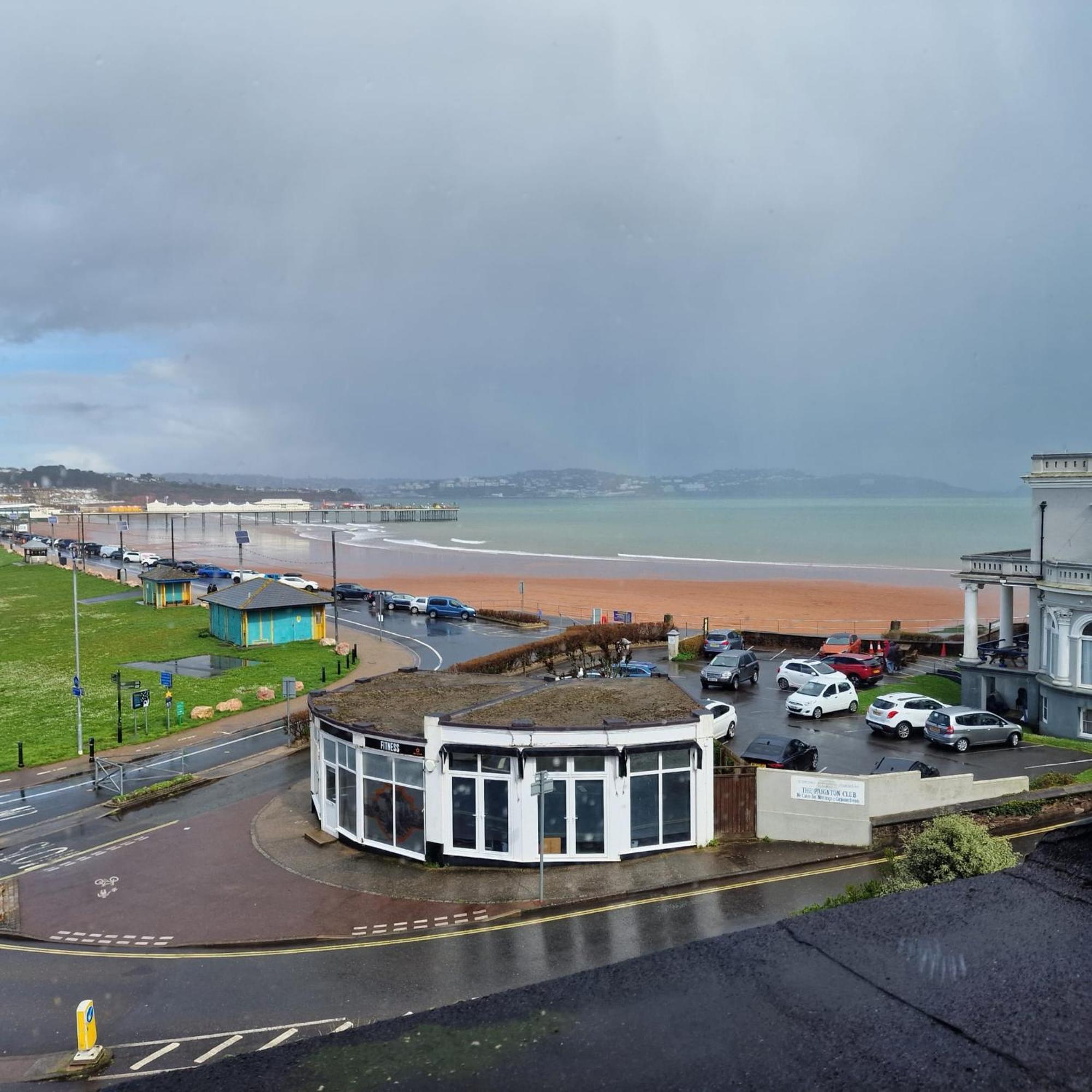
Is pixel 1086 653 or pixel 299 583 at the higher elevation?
pixel 1086 653

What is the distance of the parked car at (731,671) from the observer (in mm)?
34406

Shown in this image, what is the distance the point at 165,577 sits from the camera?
59812 millimetres

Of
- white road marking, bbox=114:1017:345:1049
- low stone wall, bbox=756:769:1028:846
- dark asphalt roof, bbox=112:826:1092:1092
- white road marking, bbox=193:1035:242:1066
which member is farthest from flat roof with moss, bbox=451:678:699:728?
dark asphalt roof, bbox=112:826:1092:1092

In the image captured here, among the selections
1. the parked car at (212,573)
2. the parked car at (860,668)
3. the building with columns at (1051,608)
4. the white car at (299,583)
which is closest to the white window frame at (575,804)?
the building with columns at (1051,608)

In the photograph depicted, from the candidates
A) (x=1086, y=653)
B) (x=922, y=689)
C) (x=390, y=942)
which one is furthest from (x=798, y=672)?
(x=390, y=942)

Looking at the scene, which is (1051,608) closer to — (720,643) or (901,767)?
(901,767)

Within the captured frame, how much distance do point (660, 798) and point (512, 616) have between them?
37021 mm

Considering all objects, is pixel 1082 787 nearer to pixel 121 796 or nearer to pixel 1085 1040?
pixel 1085 1040

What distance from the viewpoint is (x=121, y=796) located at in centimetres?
2275

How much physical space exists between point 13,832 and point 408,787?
32.9 ft

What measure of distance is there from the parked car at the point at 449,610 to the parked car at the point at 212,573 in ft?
89.9

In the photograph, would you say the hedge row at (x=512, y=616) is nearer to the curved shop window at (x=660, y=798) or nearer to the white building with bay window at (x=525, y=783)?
the white building with bay window at (x=525, y=783)

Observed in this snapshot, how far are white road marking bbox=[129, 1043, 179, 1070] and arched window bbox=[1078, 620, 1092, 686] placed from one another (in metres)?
26.5

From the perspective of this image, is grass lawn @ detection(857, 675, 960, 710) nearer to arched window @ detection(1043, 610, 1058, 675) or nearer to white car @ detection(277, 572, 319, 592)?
arched window @ detection(1043, 610, 1058, 675)
